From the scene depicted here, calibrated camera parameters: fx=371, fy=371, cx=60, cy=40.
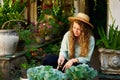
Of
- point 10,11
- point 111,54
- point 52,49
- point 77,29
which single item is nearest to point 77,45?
point 77,29

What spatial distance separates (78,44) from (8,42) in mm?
1645

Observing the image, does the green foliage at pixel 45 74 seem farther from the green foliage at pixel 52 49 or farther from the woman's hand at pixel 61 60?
the green foliage at pixel 52 49

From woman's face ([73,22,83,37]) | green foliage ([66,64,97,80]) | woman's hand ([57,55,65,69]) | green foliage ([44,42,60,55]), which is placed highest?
woman's face ([73,22,83,37])

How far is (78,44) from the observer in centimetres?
411

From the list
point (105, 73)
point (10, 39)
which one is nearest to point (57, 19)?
point (10, 39)

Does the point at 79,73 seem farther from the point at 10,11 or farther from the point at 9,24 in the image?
the point at 10,11

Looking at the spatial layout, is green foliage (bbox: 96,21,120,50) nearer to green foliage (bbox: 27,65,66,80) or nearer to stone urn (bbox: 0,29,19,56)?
stone urn (bbox: 0,29,19,56)

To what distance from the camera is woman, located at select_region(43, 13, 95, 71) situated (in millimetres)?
3963

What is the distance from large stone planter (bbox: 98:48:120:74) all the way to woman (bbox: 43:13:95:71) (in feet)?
1.70

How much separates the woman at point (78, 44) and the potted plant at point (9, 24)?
1.51 metres

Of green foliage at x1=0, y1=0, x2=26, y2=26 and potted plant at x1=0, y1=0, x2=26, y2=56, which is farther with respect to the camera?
green foliage at x1=0, y1=0, x2=26, y2=26

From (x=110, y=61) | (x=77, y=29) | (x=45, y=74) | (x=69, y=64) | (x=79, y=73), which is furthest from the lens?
(x=110, y=61)

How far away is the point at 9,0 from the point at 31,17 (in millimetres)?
1900

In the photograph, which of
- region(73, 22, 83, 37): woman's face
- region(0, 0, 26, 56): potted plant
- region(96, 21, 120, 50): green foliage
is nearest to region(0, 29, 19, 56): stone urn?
region(0, 0, 26, 56): potted plant
